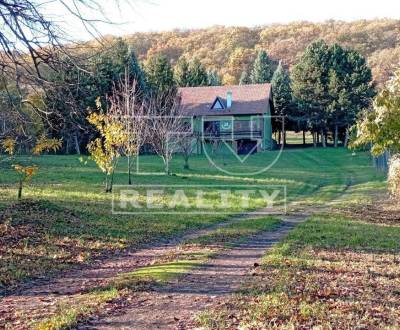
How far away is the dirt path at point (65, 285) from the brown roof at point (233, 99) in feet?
137

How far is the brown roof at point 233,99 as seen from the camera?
52.3 meters

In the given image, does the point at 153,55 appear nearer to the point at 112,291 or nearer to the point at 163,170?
the point at 163,170

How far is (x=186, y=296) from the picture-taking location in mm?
6699

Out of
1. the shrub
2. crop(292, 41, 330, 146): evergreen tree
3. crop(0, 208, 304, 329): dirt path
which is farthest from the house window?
crop(0, 208, 304, 329): dirt path

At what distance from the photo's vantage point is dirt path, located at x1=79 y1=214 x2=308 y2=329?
18.3 ft

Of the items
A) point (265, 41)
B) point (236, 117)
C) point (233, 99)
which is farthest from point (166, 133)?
point (265, 41)

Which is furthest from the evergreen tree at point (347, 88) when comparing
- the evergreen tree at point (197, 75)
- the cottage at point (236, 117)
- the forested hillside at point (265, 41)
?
the evergreen tree at point (197, 75)

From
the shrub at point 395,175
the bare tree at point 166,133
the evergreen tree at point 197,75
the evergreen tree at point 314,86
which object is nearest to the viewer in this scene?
the shrub at point 395,175

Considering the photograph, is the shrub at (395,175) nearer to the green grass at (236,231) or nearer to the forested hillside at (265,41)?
the green grass at (236,231)

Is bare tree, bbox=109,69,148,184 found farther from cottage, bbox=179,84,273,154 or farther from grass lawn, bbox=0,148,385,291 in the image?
cottage, bbox=179,84,273,154

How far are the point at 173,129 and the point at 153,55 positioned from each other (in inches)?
1287

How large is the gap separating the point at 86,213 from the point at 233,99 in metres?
41.2

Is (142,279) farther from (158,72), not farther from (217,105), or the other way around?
(158,72)

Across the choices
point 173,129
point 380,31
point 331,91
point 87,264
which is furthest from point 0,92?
point 380,31
